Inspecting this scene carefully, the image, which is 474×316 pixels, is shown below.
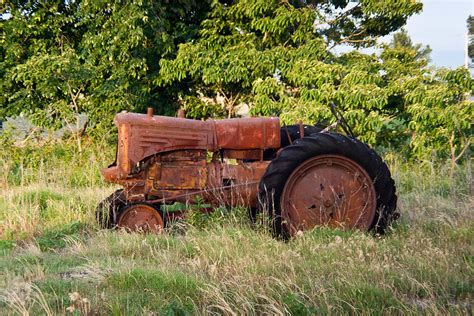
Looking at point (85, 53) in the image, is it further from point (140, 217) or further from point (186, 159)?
point (140, 217)

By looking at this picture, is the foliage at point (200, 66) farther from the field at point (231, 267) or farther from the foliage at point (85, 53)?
the field at point (231, 267)

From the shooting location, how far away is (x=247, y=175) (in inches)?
226

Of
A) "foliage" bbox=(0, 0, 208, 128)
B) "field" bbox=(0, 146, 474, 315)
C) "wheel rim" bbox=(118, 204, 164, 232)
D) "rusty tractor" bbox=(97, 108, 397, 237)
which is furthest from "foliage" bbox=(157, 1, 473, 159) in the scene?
"wheel rim" bbox=(118, 204, 164, 232)

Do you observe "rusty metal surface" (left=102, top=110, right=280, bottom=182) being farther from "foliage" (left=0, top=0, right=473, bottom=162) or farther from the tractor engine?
"foliage" (left=0, top=0, right=473, bottom=162)

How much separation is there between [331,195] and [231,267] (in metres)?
1.74

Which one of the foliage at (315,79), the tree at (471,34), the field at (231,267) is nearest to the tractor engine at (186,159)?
the field at (231,267)

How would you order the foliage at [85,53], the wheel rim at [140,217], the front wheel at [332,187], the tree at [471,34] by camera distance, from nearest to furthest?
the front wheel at [332,187]
the wheel rim at [140,217]
the foliage at [85,53]
the tree at [471,34]

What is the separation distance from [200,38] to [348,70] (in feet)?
11.2

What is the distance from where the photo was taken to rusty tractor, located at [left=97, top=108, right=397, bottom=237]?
17.3 ft

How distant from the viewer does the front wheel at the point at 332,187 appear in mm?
5246

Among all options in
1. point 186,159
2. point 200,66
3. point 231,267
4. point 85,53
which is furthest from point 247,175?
point 85,53

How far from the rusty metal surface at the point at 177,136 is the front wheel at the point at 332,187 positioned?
631 mm

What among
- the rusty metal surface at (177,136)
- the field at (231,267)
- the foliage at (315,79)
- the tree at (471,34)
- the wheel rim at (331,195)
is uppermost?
the tree at (471,34)

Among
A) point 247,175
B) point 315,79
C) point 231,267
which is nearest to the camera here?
point 231,267
